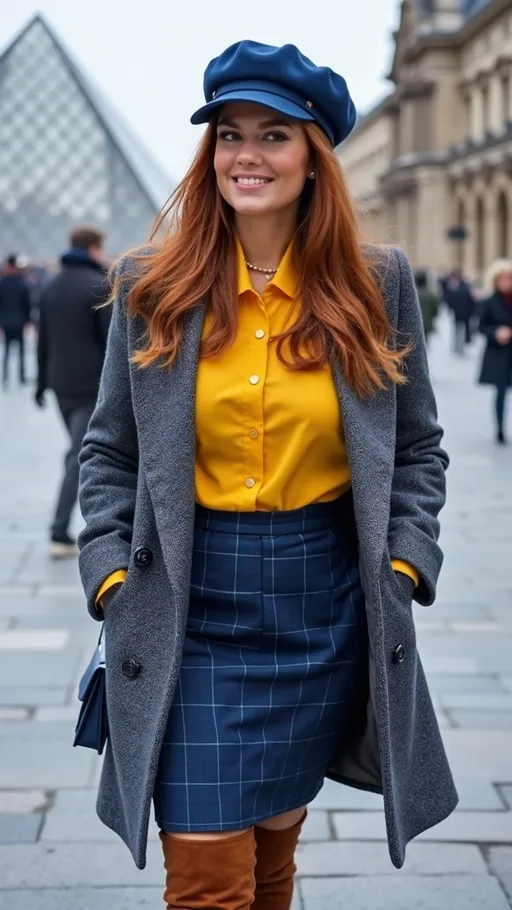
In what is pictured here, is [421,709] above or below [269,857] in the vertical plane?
above

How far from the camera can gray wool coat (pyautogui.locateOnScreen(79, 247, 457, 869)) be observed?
236cm

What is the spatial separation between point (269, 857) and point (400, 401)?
32.6 inches

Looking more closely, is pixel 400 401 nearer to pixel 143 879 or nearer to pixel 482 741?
pixel 143 879

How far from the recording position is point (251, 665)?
7.73 ft

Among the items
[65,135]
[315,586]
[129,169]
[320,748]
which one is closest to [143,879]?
[320,748]

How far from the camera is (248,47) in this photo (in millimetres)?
2398

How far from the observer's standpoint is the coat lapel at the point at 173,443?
2340mm

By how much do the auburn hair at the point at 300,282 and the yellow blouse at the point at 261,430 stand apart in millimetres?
32

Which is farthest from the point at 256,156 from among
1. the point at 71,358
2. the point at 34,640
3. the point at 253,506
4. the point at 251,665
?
the point at 71,358

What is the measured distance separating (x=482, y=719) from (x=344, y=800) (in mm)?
794

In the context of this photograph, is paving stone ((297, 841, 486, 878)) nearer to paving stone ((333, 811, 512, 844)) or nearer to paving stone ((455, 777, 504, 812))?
paving stone ((333, 811, 512, 844))

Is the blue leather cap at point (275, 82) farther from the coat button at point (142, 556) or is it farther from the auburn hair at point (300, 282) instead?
the coat button at point (142, 556)

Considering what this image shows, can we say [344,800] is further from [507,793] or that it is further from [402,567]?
[402,567]

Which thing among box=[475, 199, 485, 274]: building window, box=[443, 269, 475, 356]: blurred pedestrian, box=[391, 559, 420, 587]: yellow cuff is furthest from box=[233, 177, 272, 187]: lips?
box=[475, 199, 485, 274]: building window
